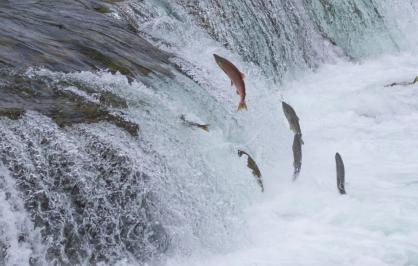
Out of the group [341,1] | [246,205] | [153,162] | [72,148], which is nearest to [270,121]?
[246,205]

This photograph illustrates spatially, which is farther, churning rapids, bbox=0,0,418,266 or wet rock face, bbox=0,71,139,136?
wet rock face, bbox=0,71,139,136

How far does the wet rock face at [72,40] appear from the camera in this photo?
4.62m

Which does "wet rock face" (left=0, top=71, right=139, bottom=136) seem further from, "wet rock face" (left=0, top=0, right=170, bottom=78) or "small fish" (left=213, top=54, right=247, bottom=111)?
"small fish" (left=213, top=54, right=247, bottom=111)

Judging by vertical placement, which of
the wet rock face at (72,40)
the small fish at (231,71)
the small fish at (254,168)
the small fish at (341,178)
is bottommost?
the wet rock face at (72,40)

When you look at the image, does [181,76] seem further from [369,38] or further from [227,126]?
[369,38]

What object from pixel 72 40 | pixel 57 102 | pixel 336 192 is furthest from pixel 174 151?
pixel 72 40

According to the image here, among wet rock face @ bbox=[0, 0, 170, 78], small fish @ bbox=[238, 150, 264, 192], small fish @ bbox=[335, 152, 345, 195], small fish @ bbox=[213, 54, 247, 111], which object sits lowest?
wet rock face @ bbox=[0, 0, 170, 78]

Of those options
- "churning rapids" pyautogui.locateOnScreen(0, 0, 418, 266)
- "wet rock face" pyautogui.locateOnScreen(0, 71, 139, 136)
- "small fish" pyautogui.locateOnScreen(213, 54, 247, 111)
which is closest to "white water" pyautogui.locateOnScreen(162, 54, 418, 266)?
"churning rapids" pyautogui.locateOnScreen(0, 0, 418, 266)

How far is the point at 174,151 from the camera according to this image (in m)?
4.00

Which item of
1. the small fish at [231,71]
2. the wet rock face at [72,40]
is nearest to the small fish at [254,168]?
the small fish at [231,71]

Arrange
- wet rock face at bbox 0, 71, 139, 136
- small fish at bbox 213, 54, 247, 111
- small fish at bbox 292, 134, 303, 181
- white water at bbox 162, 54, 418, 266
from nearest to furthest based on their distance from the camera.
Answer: wet rock face at bbox 0, 71, 139, 136
white water at bbox 162, 54, 418, 266
small fish at bbox 213, 54, 247, 111
small fish at bbox 292, 134, 303, 181

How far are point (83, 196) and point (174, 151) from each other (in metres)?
0.74

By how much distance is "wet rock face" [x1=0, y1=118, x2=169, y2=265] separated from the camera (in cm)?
327

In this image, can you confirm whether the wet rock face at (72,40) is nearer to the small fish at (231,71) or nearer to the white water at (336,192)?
the small fish at (231,71)
